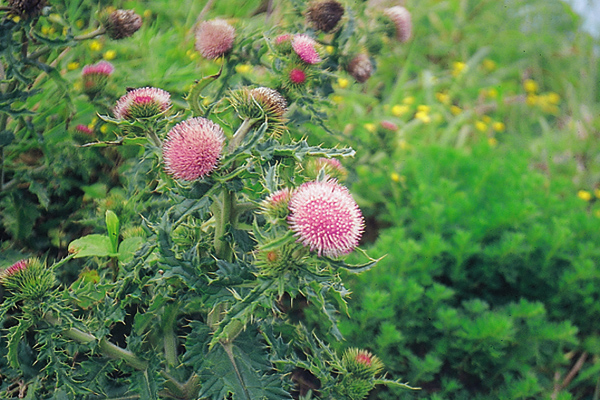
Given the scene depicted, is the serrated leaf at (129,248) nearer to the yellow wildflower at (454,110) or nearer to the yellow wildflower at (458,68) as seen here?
the yellow wildflower at (454,110)

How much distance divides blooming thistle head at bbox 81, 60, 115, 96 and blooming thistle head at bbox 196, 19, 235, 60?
1.52 ft

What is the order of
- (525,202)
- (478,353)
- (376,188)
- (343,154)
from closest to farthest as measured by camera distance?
(343,154) → (478,353) → (525,202) → (376,188)

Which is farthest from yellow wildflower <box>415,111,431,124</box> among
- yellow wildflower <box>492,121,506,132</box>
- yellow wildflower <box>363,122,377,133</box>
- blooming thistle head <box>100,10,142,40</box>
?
blooming thistle head <box>100,10,142,40</box>

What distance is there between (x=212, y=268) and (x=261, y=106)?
56 cm

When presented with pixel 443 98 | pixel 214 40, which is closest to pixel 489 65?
pixel 443 98

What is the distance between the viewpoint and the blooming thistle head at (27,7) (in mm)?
1875

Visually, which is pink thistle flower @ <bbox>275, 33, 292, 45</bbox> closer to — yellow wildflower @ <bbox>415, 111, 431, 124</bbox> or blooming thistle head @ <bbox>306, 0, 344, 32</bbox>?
blooming thistle head @ <bbox>306, 0, 344, 32</bbox>

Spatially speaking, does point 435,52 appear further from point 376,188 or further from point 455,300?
point 455,300

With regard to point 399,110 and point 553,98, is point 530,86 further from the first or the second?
point 399,110

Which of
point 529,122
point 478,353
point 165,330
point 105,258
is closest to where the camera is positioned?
point 165,330

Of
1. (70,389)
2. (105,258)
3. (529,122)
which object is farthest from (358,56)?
(529,122)

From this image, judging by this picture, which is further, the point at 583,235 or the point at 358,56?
the point at 583,235

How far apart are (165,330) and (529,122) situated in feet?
15.6

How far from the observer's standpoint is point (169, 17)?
3562mm
